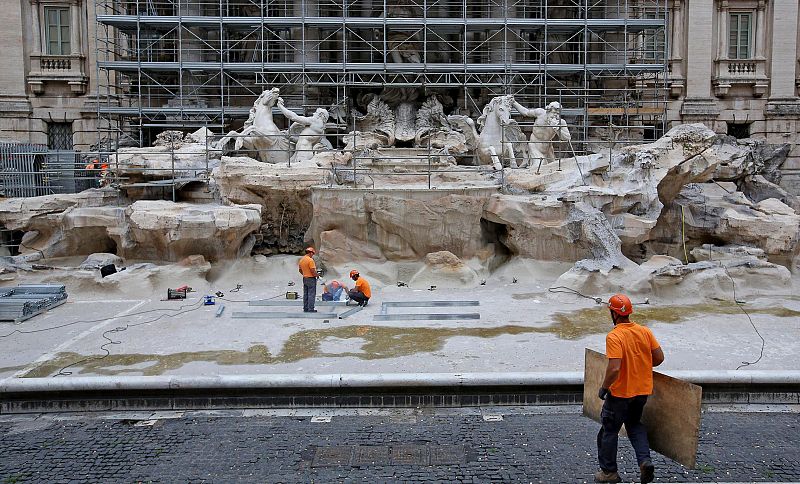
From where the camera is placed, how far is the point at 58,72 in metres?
22.8

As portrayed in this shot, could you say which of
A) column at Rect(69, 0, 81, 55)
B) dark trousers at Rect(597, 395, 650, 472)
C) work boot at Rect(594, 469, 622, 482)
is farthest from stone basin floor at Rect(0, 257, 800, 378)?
column at Rect(69, 0, 81, 55)

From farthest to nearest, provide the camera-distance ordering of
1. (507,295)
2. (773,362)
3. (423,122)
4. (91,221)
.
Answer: (423,122)
(91,221)
(507,295)
(773,362)

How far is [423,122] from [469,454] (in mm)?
15863

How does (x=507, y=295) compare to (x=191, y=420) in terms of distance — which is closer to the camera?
(x=191, y=420)

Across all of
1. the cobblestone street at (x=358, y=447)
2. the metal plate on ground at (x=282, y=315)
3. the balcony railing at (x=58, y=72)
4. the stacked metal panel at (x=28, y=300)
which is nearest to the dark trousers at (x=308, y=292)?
the metal plate on ground at (x=282, y=315)

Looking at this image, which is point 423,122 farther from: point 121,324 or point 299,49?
point 121,324

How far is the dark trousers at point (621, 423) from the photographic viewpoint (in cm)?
496

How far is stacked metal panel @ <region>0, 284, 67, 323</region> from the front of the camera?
10913 mm

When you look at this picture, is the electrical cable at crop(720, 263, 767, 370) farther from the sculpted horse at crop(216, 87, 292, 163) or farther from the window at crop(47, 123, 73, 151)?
the window at crop(47, 123, 73, 151)

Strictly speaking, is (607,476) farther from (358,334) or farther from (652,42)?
(652,42)

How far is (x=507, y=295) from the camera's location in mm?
12625

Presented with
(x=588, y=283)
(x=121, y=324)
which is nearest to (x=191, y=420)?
(x=121, y=324)

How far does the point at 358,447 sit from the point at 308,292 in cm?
505

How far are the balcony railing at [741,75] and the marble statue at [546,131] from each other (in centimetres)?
1045
